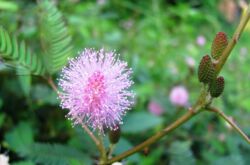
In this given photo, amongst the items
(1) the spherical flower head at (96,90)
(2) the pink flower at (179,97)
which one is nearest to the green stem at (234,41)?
(1) the spherical flower head at (96,90)

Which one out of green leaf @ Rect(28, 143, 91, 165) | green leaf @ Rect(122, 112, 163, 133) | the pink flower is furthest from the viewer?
the pink flower

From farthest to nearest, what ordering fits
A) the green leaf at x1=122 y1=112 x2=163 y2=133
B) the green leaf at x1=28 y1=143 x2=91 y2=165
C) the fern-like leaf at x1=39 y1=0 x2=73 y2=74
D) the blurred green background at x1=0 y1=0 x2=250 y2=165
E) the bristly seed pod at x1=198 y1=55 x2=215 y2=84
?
the green leaf at x1=122 y1=112 x2=163 y2=133
the blurred green background at x1=0 y1=0 x2=250 y2=165
the green leaf at x1=28 y1=143 x2=91 y2=165
the fern-like leaf at x1=39 y1=0 x2=73 y2=74
the bristly seed pod at x1=198 y1=55 x2=215 y2=84

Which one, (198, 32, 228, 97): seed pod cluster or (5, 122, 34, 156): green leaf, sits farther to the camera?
(5, 122, 34, 156): green leaf

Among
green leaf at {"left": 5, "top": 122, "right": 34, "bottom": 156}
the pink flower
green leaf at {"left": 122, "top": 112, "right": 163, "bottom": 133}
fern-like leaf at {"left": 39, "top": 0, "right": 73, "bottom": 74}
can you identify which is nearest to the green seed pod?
fern-like leaf at {"left": 39, "top": 0, "right": 73, "bottom": 74}

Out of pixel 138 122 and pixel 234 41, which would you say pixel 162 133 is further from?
pixel 138 122

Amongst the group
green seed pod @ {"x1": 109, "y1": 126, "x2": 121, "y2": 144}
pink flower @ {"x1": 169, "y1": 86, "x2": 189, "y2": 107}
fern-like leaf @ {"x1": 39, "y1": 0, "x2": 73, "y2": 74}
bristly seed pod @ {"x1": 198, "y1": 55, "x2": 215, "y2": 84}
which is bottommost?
pink flower @ {"x1": 169, "y1": 86, "x2": 189, "y2": 107}

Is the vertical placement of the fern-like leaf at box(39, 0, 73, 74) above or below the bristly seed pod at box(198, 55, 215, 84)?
above

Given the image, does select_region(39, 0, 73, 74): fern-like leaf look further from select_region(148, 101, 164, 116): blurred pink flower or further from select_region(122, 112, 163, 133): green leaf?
select_region(148, 101, 164, 116): blurred pink flower
